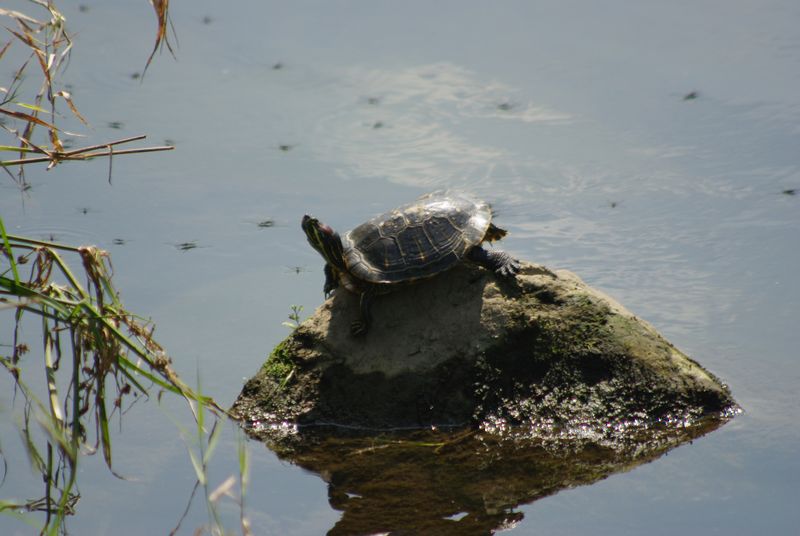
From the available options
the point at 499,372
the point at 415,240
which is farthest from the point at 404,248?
the point at 499,372

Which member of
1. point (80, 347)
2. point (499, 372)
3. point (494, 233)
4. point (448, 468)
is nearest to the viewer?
point (80, 347)

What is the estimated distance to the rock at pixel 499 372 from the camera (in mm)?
5473

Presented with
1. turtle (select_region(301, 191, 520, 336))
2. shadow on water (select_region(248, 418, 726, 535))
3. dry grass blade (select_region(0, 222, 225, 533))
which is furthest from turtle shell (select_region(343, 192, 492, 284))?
dry grass blade (select_region(0, 222, 225, 533))

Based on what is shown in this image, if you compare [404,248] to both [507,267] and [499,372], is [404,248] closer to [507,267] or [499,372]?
[507,267]

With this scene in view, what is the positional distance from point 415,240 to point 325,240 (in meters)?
0.54

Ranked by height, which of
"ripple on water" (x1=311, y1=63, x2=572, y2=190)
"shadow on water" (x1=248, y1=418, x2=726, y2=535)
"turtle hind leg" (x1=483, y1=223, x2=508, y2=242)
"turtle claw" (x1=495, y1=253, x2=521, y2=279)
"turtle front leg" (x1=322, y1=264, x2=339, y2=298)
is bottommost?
"shadow on water" (x1=248, y1=418, x2=726, y2=535)

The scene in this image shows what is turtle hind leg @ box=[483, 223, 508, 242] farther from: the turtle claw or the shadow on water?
the shadow on water

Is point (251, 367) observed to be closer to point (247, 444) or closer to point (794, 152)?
point (247, 444)

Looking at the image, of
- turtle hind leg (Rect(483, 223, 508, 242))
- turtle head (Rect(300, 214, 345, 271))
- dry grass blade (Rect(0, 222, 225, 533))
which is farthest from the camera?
turtle hind leg (Rect(483, 223, 508, 242))

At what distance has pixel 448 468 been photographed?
5.01 metres

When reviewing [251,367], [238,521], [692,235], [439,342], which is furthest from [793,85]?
[238,521]

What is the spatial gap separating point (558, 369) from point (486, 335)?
1.51 ft

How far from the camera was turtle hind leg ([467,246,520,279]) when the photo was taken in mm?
5742

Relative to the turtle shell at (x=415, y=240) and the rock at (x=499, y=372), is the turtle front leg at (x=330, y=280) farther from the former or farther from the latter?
the rock at (x=499, y=372)
